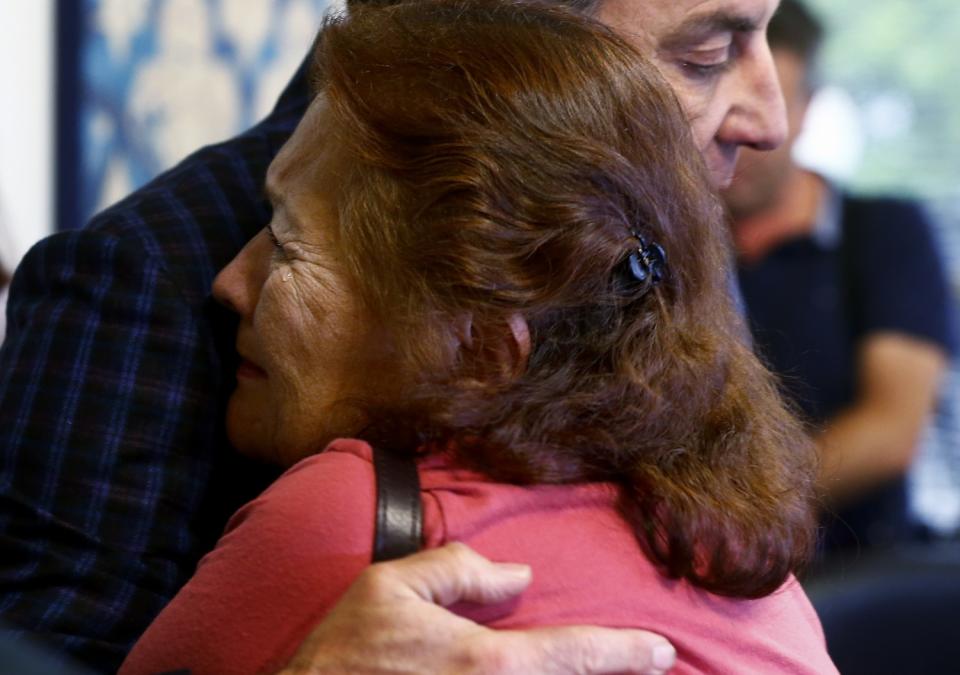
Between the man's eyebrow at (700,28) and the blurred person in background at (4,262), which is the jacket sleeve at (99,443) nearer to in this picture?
the man's eyebrow at (700,28)

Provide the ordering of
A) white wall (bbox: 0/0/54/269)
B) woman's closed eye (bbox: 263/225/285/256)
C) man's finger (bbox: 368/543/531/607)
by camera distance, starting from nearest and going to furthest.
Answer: man's finger (bbox: 368/543/531/607)
woman's closed eye (bbox: 263/225/285/256)
white wall (bbox: 0/0/54/269)

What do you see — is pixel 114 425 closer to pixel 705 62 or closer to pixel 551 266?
pixel 551 266

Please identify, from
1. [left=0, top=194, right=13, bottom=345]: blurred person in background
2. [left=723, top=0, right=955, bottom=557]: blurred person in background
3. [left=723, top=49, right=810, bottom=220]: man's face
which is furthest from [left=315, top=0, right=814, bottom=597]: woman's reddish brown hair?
[left=723, top=49, right=810, bottom=220]: man's face

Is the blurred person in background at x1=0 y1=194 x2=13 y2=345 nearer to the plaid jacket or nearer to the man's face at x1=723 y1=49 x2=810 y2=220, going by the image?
the plaid jacket

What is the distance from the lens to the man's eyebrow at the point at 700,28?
152 cm

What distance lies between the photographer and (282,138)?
5.13ft

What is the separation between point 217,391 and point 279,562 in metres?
0.32

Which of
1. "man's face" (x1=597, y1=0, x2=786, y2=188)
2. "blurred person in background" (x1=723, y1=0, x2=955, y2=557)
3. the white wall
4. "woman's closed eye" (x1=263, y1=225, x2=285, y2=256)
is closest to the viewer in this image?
"woman's closed eye" (x1=263, y1=225, x2=285, y2=256)

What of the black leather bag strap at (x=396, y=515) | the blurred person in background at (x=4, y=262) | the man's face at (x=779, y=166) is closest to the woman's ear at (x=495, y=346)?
the black leather bag strap at (x=396, y=515)

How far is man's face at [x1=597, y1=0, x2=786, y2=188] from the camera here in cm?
151

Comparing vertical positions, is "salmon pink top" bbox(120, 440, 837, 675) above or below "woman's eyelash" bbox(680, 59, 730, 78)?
below

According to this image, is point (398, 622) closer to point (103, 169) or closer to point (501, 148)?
point (501, 148)

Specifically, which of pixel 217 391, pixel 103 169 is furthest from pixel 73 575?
pixel 103 169

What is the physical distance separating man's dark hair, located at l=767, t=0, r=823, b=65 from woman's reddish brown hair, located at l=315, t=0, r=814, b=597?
204 cm
